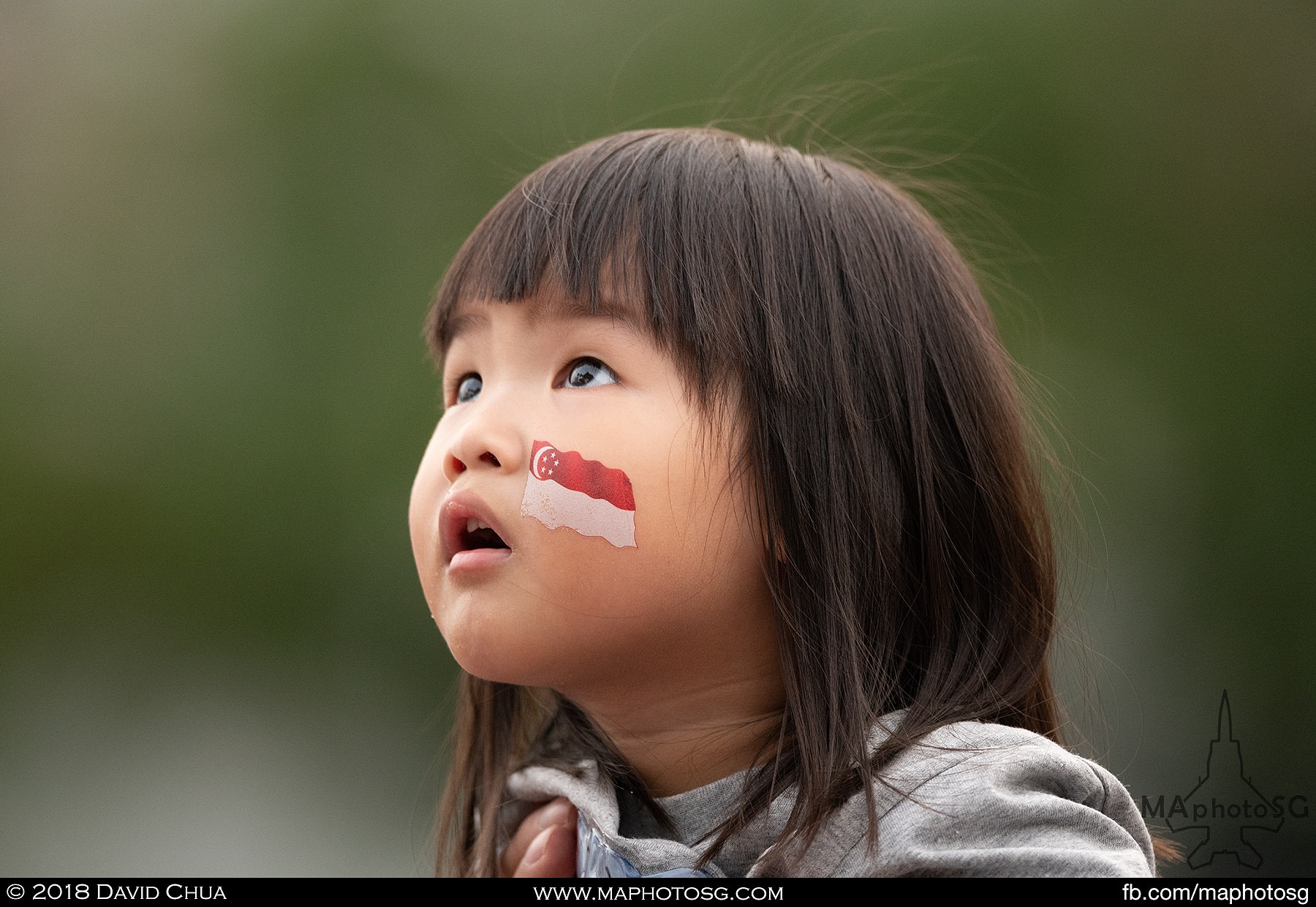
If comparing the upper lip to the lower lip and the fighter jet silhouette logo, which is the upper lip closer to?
the lower lip

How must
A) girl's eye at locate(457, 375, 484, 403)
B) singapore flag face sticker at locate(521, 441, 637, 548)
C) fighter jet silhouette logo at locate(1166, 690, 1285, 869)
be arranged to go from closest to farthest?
singapore flag face sticker at locate(521, 441, 637, 548) < girl's eye at locate(457, 375, 484, 403) < fighter jet silhouette logo at locate(1166, 690, 1285, 869)

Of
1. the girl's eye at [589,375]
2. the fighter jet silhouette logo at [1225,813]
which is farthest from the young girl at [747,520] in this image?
the fighter jet silhouette logo at [1225,813]

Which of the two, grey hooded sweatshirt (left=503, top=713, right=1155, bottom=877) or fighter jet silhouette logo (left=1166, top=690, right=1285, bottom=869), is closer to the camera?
grey hooded sweatshirt (left=503, top=713, right=1155, bottom=877)

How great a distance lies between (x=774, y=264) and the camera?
3.43ft

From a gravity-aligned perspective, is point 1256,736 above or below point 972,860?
below

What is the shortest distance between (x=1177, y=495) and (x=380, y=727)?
65.2 inches

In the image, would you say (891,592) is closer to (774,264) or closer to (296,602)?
(774,264)

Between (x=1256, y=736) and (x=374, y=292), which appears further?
(x=374, y=292)

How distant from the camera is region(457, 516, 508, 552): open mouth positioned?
3.33 feet

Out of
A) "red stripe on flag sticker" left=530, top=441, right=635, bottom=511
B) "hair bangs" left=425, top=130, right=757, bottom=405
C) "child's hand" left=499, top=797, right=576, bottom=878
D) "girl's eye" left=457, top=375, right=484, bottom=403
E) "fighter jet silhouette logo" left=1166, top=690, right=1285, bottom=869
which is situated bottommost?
"fighter jet silhouette logo" left=1166, top=690, right=1285, bottom=869

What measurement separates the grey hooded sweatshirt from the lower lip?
259 mm

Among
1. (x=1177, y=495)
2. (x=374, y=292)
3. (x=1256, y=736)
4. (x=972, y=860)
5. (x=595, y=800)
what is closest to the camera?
(x=972, y=860)

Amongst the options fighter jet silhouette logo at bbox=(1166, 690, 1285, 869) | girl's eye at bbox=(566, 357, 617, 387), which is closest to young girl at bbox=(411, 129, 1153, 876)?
girl's eye at bbox=(566, 357, 617, 387)
